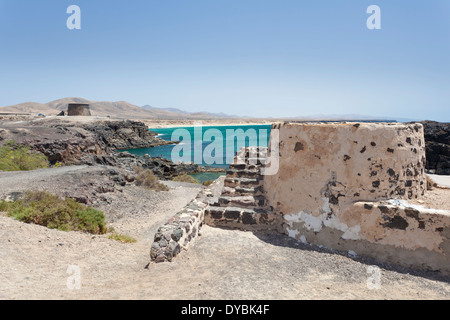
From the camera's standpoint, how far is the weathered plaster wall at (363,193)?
4.73 metres

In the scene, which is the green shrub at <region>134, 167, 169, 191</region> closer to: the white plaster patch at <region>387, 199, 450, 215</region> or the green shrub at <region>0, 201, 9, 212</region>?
the green shrub at <region>0, 201, 9, 212</region>

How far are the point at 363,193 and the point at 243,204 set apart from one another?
243cm

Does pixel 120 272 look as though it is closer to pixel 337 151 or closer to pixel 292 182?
pixel 292 182

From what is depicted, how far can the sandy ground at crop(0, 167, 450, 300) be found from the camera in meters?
3.79

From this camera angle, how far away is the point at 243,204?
21.8 ft

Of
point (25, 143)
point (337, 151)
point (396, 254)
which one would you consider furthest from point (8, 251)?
point (25, 143)

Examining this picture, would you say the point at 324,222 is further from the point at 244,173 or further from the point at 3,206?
the point at 3,206

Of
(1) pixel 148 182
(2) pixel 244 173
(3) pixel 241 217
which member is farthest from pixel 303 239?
(1) pixel 148 182

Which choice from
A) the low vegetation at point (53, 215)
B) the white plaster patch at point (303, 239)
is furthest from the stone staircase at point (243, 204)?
the low vegetation at point (53, 215)

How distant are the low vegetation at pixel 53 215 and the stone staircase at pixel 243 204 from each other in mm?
3078

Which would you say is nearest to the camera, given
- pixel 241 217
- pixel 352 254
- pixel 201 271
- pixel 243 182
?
pixel 201 271

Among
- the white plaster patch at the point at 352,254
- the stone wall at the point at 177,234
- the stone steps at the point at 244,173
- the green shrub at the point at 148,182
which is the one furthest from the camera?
the green shrub at the point at 148,182

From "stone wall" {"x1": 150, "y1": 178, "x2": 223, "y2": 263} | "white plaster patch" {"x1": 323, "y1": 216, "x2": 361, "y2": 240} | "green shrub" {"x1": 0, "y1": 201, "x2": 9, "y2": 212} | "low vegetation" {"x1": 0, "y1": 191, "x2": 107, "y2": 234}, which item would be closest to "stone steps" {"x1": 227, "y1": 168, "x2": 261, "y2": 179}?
"stone wall" {"x1": 150, "y1": 178, "x2": 223, "y2": 263}

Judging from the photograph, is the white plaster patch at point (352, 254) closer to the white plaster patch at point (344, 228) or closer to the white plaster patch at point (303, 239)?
the white plaster patch at point (344, 228)
